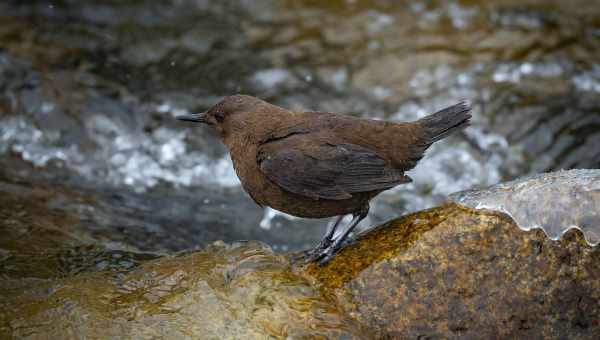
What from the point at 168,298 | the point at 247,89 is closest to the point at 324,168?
the point at 168,298

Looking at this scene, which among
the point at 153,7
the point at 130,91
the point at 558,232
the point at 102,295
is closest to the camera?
the point at 558,232

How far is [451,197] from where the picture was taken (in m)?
4.18

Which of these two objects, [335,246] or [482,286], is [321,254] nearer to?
[335,246]

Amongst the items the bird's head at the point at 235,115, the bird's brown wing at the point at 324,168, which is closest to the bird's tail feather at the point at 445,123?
the bird's brown wing at the point at 324,168

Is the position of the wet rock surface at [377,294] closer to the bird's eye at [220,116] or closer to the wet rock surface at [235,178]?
the wet rock surface at [235,178]

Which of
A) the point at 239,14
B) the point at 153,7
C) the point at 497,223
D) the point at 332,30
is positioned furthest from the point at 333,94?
the point at 497,223

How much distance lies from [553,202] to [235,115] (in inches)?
79.2

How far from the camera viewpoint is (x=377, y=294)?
3.78 metres

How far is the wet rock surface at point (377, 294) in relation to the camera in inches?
144

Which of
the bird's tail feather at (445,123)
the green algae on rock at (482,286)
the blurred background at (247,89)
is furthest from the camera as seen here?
the blurred background at (247,89)

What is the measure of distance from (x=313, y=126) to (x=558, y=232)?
154 cm

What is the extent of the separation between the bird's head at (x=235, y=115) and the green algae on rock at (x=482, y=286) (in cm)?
134

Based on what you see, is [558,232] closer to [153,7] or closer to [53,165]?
[53,165]

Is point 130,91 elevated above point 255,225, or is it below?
above
